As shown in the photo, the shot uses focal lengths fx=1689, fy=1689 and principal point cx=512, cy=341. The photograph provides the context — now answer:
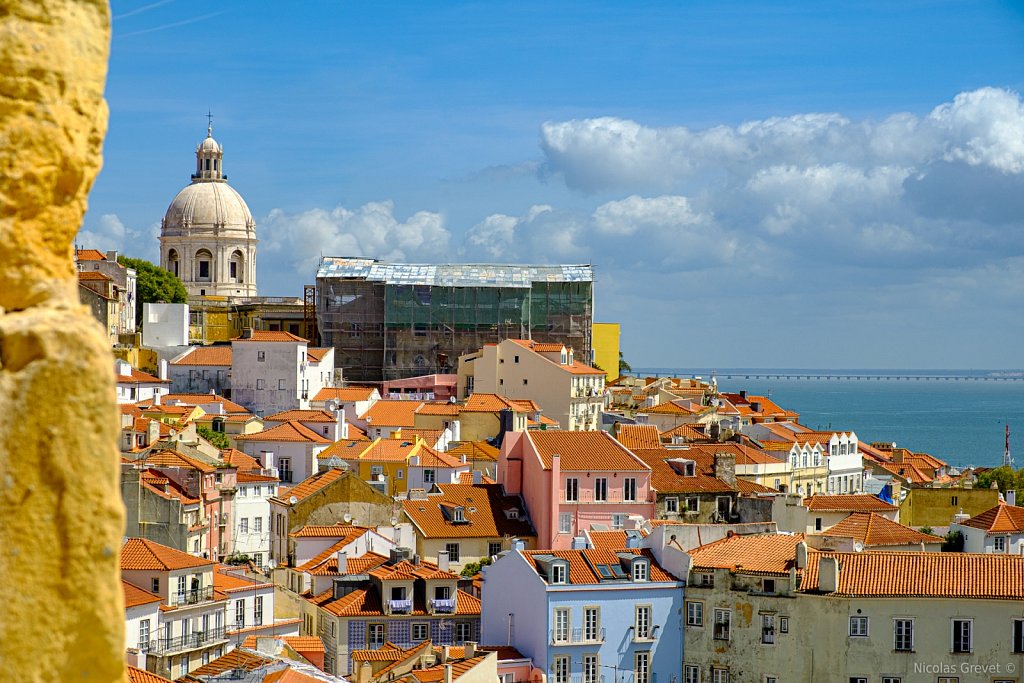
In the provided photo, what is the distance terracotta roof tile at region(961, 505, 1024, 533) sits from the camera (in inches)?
1629

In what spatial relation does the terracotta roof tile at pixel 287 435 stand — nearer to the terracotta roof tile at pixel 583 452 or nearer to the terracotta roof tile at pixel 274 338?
the terracotta roof tile at pixel 274 338

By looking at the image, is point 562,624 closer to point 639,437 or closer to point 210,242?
point 639,437

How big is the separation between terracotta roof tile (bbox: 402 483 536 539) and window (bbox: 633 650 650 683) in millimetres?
10990

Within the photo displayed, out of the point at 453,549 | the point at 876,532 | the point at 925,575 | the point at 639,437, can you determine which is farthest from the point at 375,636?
the point at 639,437

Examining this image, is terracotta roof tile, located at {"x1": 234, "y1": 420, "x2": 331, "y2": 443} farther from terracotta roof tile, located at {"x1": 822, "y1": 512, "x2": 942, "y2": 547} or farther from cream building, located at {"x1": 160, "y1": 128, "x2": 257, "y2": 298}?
cream building, located at {"x1": 160, "y1": 128, "x2": 257, "y2": 298}

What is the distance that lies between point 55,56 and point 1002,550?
128ft

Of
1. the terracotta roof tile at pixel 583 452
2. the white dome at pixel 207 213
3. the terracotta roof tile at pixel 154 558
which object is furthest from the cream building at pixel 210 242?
the terracotta roof tile at pixel 154 558

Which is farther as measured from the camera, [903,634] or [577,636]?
[577,636]

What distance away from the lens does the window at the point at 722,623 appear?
3481 centimetres

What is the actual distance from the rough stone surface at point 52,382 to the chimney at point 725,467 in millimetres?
48808

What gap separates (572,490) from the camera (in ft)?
155

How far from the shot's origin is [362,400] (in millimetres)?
74312

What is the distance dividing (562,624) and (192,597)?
8216mm

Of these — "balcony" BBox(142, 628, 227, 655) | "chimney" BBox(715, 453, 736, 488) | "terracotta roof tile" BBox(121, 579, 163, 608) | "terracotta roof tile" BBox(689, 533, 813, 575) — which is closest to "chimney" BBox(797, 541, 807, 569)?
"terracotta roof tile" BBox(689, 533, 813, 575)
